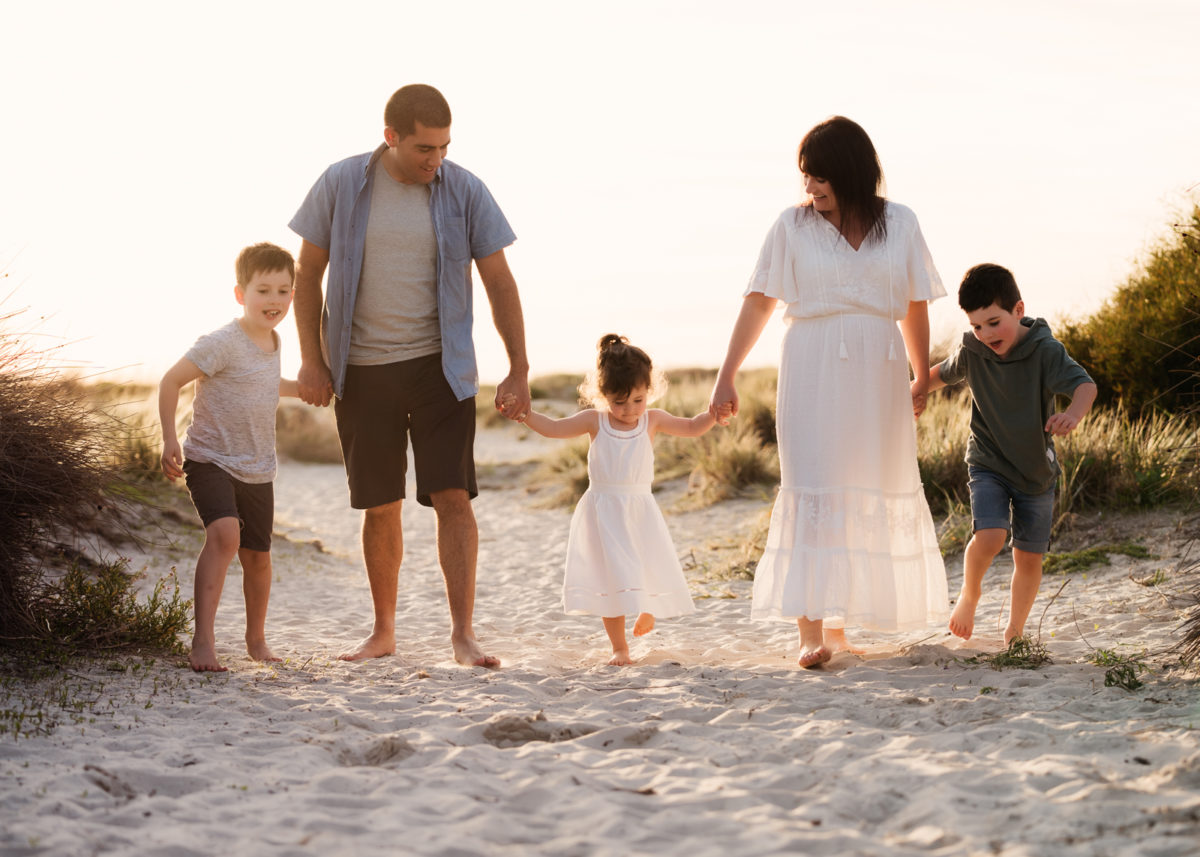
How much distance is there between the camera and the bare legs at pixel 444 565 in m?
5.10

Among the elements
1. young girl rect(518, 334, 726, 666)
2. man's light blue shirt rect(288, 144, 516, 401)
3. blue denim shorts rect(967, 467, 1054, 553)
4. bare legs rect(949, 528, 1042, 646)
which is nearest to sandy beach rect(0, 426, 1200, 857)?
bare legs rect(949, 528, 1042, 646)

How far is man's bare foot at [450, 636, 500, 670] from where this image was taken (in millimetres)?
4969

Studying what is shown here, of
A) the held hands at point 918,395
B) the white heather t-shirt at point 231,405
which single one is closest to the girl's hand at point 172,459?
the white heather t-shirt at point 231,405

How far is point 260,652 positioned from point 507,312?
6.49ft

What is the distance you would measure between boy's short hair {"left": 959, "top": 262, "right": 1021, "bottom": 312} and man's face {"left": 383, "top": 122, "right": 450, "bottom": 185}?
7.75ft

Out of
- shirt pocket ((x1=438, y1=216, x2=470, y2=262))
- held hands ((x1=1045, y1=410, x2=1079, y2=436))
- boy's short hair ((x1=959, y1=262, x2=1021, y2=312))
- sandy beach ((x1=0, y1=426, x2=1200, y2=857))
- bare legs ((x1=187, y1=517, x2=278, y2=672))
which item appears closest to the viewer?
sandy beach ((x1=0, y1=426, x2=1200, y2=857))

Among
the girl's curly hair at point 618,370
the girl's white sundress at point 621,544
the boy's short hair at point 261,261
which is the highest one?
the boy's short hair at point 261,261

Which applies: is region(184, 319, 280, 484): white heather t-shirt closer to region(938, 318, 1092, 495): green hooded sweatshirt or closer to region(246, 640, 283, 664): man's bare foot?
region(246, 640, 283, 664): man's bare foot

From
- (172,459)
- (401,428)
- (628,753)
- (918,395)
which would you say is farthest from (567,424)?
(628,753)

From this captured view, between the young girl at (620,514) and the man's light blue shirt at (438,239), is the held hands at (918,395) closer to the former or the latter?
the young girl at (620,514)

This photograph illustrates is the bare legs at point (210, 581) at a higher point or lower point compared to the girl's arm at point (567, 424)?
lower

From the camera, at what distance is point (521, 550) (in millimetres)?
10297

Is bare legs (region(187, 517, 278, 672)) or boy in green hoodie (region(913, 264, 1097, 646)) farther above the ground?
boy in green hoodie (region(913, 264, 1097, 646))

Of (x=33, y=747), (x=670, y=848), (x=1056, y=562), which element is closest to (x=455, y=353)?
(x=33, y=747)
